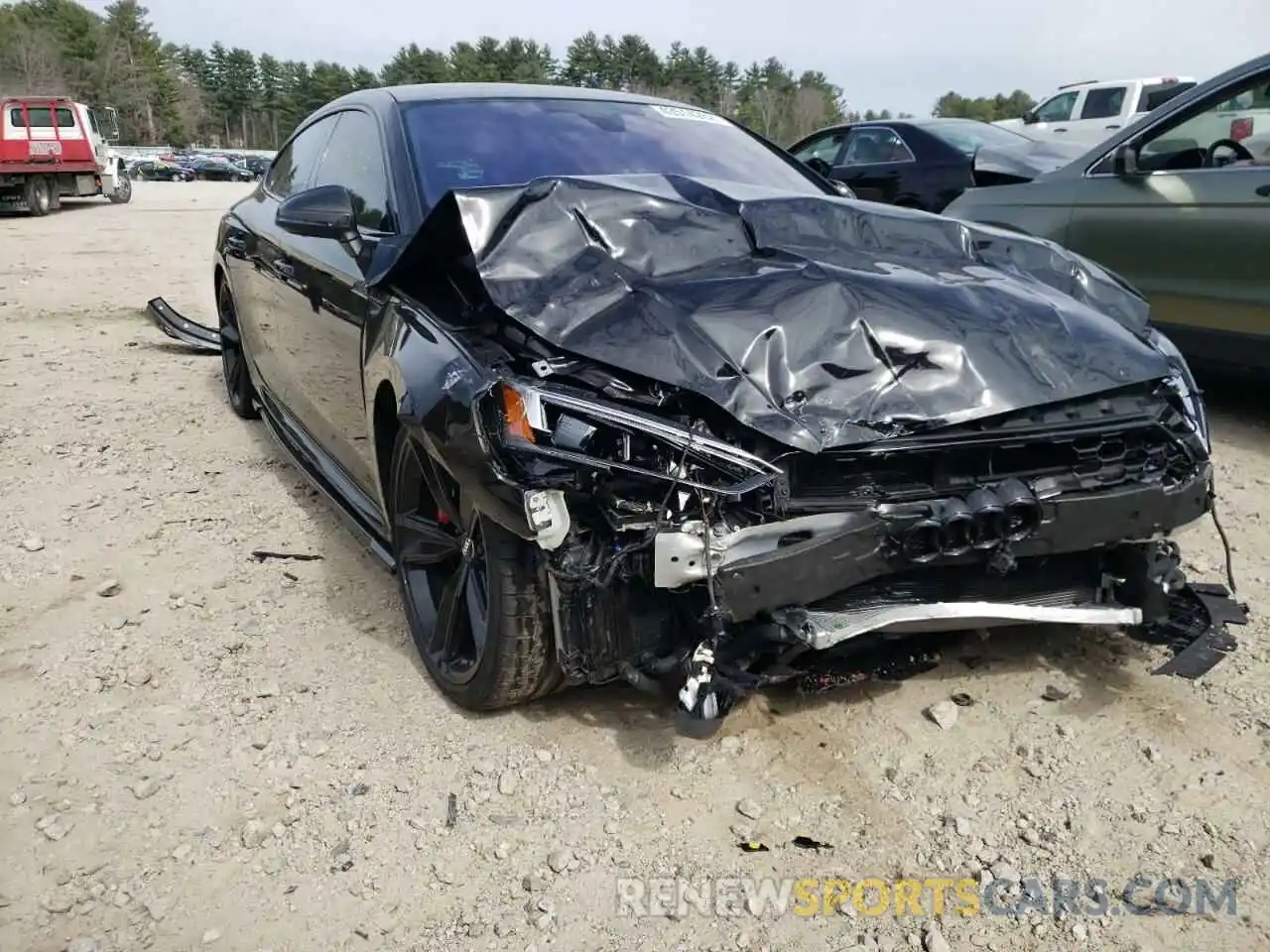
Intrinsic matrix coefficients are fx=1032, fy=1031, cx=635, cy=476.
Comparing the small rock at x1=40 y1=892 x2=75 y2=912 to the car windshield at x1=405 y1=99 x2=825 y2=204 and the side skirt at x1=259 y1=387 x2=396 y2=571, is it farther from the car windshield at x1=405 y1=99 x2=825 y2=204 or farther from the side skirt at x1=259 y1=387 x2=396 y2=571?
the car windshield at x1=405 y1=99 x2=825 y2=204

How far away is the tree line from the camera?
2827 inches

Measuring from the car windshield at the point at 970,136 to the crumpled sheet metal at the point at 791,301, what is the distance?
21.7 feet

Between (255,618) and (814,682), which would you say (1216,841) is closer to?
(814,682)

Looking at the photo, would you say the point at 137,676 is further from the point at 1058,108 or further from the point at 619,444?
the point at 1058,108

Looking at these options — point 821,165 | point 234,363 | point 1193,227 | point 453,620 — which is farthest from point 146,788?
point 821,165

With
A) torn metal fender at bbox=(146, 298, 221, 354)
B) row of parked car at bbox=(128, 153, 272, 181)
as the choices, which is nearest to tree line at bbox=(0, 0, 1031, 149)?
row of parked car at bbox=(128, 153, 272, 181)

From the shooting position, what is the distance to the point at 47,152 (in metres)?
22.9

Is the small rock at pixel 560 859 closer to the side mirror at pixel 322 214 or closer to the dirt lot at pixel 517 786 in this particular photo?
the dirt lot at pixel 517 786

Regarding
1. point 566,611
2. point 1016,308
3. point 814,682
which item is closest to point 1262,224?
point 1016,308

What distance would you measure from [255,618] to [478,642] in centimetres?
114

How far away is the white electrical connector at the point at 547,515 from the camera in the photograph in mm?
2135

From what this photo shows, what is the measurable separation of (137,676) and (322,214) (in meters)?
1.48

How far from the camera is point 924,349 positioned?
7.78 ft

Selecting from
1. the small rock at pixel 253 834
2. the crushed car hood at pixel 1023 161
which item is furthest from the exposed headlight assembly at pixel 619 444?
the crushed car hood at pixel 1023 161
